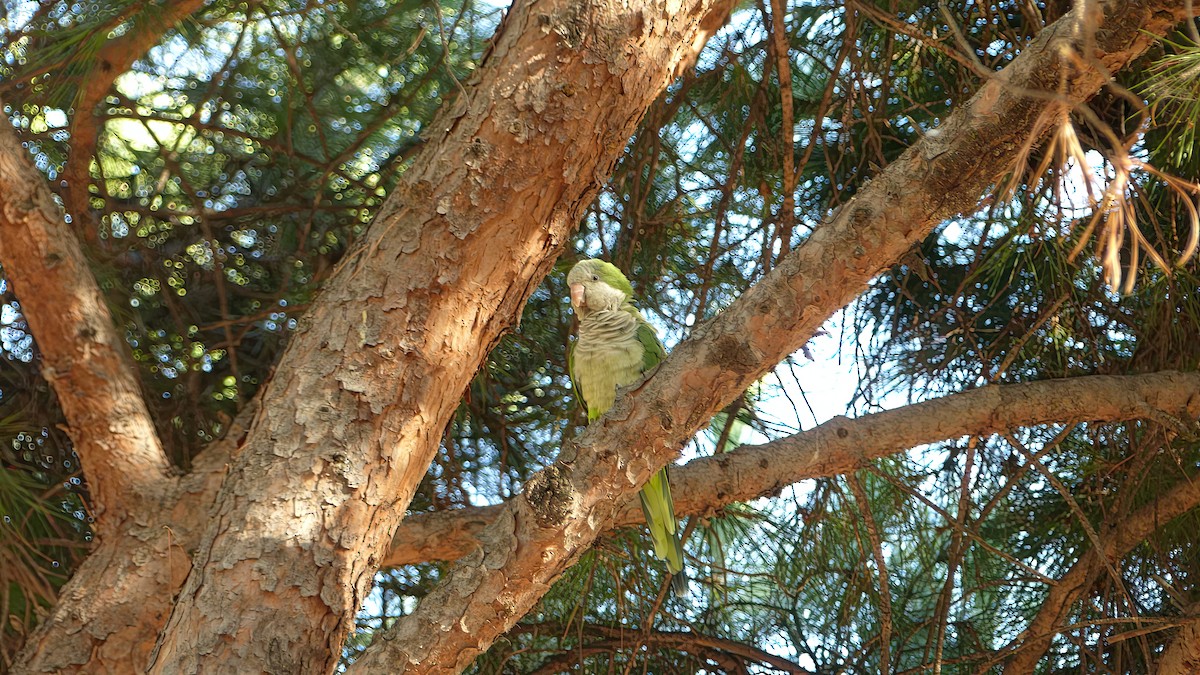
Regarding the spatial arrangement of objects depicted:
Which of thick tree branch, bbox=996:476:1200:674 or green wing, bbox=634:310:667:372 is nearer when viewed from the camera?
thick tree branch, bbox=996:476:1200:674

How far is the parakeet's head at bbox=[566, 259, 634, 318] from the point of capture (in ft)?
8.54

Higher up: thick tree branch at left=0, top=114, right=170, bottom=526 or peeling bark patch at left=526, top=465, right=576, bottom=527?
thick tree branch at left=0, top=114, right=170, bottom=526

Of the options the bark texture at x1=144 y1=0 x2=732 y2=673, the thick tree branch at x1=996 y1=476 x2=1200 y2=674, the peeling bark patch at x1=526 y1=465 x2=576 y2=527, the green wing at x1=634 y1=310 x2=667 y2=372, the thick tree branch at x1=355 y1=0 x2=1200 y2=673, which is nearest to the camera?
the thick tree branch at x1=355 y1=0 x2=1200 y2=673

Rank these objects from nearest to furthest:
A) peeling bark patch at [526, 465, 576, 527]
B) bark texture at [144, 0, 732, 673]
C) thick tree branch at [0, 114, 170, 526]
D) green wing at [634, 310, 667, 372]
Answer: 1. peeling bark patch at [526, 465, 576, 527]
2. bark texture at [144, 0, 732, 673]
3. thick tree branch at [0, 114, 170, 526]
4. green wing at [634, 310, 667, 372]

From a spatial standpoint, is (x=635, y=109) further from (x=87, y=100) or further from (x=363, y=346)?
(x=87, y=100)

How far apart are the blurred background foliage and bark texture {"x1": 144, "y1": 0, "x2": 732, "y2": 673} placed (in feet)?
2.05

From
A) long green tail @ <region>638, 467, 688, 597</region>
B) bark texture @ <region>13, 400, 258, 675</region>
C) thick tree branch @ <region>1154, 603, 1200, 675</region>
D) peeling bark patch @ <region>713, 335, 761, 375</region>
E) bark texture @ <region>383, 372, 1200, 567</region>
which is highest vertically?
bark texture @ <region>383, 372, 1200, 567</region>

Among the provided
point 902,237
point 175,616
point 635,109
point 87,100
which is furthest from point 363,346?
point 87,100

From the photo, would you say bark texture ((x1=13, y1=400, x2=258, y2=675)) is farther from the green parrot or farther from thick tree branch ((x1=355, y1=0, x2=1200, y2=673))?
the green parrot

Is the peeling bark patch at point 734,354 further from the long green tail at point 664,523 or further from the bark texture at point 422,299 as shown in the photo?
the long green tail at point 664,523

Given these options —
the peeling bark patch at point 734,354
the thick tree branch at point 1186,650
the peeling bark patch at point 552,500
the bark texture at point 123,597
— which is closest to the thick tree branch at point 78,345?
the bark texture at point 123,597

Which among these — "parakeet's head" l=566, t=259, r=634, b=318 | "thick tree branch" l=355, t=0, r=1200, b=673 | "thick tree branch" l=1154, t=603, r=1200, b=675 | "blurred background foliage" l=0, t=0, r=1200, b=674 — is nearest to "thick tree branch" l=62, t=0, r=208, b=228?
"blurred background foliage" l=0, t=0, r=1200, b=674

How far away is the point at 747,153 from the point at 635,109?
44.3 inches

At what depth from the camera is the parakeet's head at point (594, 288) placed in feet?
8.54
